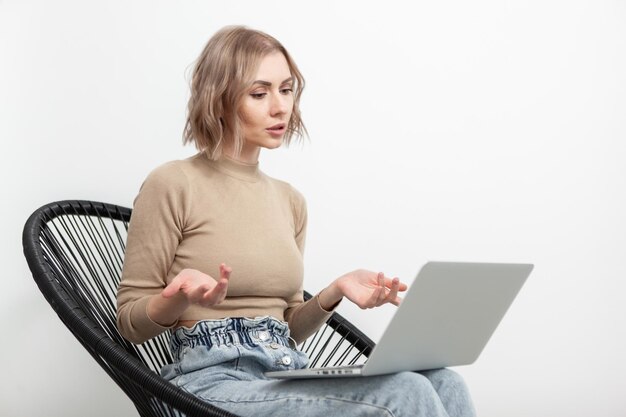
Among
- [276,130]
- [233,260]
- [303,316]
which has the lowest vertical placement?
[303,316]

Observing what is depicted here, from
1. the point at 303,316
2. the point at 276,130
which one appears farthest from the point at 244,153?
the point at 303,316

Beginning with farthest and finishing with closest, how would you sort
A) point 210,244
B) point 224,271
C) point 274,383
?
point 210,244, point 274,383, point 224,271

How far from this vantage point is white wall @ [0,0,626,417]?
203 cm

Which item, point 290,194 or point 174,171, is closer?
point 174,171

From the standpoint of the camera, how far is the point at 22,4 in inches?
79.5

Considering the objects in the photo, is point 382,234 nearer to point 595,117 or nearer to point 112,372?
point 595,117

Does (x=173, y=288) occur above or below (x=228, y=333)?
above

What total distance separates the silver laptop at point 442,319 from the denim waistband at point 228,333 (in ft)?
0.83

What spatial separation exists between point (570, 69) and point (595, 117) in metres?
0.18

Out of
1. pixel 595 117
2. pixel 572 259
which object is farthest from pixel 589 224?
pixel 595 117

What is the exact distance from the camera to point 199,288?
3.59 ft

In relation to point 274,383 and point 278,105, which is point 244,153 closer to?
point 278,105

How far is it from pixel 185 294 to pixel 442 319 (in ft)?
1.23

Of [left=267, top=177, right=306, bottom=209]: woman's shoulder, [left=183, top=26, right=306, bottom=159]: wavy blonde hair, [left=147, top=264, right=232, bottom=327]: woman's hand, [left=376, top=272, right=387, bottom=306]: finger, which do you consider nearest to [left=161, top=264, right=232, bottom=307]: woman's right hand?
[left=147, top=264, right=232, bottom=327]: woman's hand
